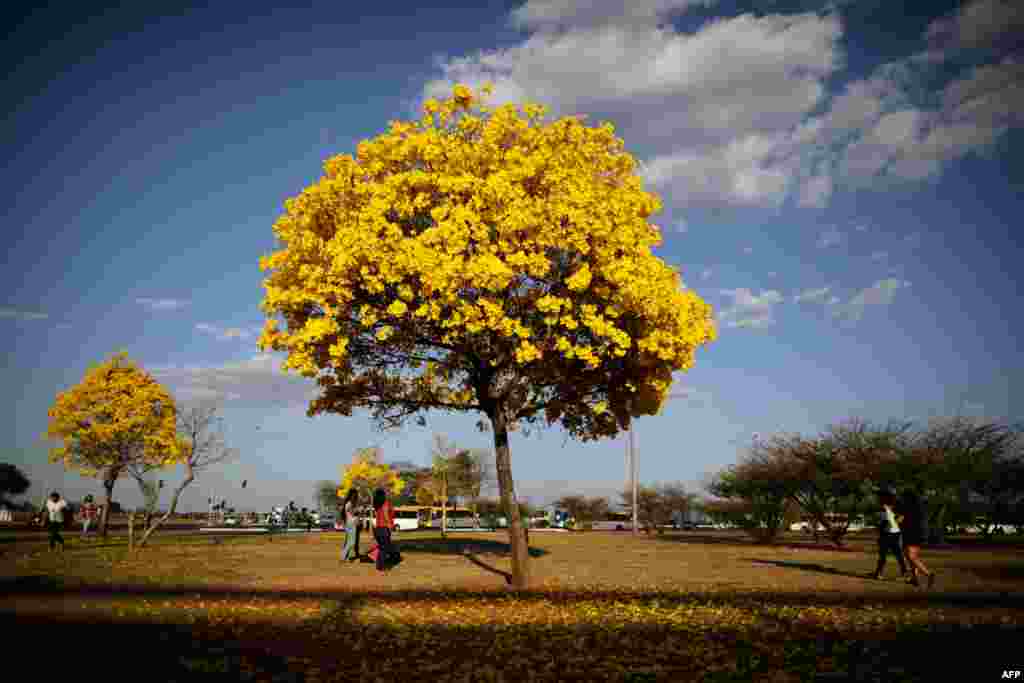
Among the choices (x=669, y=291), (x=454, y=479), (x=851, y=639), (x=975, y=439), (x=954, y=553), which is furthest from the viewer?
(x=454, y=479)

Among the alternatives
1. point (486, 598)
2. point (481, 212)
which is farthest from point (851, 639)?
point (481, 212)

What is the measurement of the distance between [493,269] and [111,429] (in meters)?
25.1

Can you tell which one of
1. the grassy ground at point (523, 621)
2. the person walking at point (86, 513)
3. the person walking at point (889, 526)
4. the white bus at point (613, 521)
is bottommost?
the white bus at point (613, 521)

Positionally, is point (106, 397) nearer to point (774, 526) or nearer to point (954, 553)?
point (774, 526)

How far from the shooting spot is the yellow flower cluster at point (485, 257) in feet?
44.9

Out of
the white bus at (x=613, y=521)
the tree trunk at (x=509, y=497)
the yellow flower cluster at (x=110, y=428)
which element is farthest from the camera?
the white bus at (x=613, y=521)

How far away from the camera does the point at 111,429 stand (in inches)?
1207

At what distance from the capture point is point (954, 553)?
26.8 m

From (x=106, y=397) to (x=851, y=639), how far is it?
105 ft

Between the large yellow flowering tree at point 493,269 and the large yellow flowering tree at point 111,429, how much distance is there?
1919 centimetres

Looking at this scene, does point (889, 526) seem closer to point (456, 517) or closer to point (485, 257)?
point (485, 257)

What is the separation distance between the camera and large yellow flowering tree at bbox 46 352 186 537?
30891 millimetres

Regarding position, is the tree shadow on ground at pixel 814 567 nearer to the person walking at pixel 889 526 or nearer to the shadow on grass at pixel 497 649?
the person walking at pixel 889 526

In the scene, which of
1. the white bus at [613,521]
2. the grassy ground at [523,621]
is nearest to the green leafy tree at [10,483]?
the white bus at [613,521]
